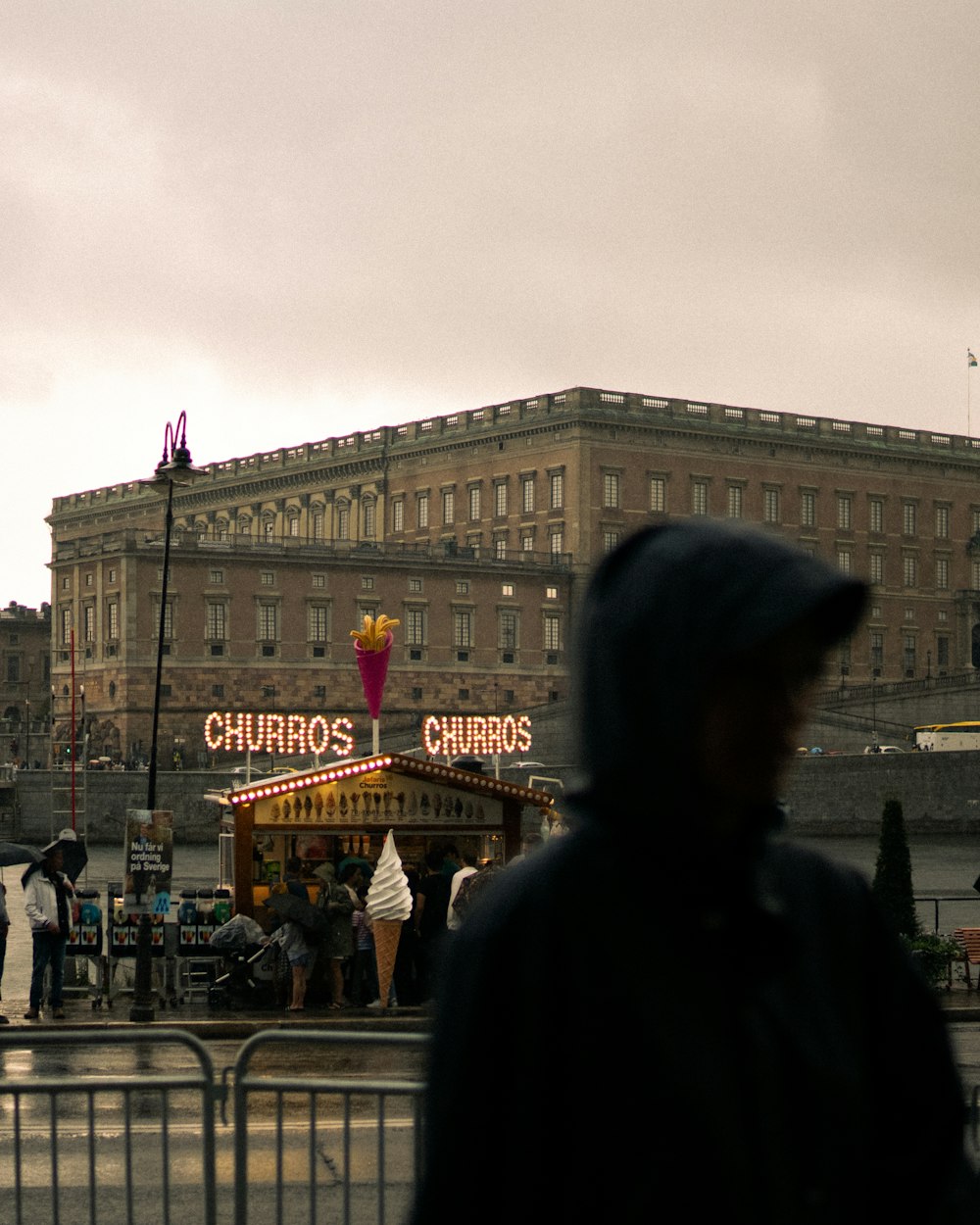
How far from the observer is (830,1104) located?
2191 millimetres

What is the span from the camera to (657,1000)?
2.15 m

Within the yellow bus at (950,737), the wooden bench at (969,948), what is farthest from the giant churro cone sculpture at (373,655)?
the yellow bus at (950,737)

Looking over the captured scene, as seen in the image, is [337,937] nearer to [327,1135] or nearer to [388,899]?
[388,899]

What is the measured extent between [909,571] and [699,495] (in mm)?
13112

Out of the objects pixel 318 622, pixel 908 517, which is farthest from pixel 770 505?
pixel 318 622

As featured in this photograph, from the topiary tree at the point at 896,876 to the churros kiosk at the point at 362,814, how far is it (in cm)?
377

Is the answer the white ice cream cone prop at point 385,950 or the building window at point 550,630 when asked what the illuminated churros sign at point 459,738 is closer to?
the white ice cream cone prop at point 385,950

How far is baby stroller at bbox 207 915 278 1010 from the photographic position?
64.3 ft

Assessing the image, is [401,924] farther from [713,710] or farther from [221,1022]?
[713,710]

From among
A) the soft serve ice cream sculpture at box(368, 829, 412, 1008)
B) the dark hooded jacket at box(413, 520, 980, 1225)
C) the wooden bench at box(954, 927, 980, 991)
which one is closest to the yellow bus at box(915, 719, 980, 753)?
the wooden bench at box(954, 927, 980, 991)

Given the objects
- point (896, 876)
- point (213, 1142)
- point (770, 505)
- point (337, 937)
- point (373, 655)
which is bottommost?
point (337, 937)

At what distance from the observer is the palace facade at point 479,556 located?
311 ft

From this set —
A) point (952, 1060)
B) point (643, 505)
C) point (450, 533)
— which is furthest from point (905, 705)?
point (952, 1060)

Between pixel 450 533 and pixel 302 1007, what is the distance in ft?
Answer: 294
